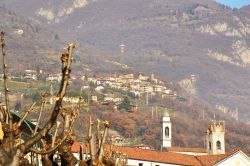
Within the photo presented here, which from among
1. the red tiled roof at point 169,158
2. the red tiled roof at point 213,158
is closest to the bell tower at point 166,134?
the red tiled roof at point 169,158

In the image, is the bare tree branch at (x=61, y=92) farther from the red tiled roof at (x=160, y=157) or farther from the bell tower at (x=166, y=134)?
the bell tower at (x=166, y=134)

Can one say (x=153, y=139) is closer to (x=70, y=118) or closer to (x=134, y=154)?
(x=134, y=154)

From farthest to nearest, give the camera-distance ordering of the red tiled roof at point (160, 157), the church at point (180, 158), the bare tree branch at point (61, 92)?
1. the red tiled roof at point (160, 157)
2. the church at point (180, 158)
3. the bare tree branch at point (61, 92)

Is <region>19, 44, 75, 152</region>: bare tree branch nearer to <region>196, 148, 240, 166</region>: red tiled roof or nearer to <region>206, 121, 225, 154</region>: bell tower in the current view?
<region>196, 148, 240, 166</region>: red tiled roof

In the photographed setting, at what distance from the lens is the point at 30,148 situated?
12.2m

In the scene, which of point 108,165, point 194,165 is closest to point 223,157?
point 194,165

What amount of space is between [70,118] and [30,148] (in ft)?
10.5

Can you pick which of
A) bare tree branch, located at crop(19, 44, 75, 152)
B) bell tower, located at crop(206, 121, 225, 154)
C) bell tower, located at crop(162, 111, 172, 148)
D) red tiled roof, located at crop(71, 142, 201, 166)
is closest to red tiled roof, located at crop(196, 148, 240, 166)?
red tiled roof, located at crop(71, 142, 201, 166)


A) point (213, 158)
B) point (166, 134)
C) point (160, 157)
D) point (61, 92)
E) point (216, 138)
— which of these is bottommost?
point (166, 134)

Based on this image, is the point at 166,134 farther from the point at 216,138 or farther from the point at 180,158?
the point at 180,158

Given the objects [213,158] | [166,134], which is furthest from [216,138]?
[166,134]

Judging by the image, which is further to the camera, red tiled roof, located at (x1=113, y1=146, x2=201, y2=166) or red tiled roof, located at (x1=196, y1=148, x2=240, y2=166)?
red tiled roof, located at (x1=113, y1=146, x2=201, y2=166)

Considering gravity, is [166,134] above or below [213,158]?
below

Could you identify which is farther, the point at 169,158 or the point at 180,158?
the point at 180,158
